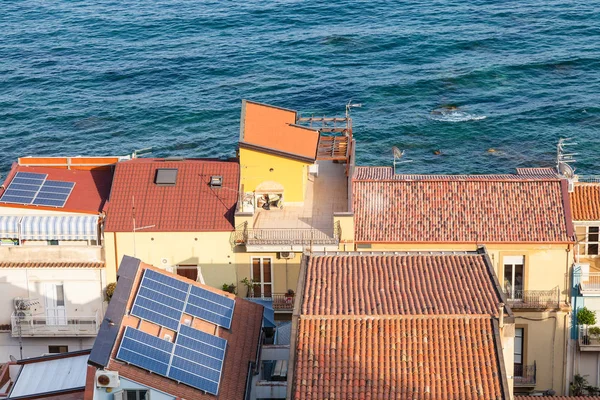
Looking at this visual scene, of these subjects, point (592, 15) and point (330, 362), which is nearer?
point (330, 362)

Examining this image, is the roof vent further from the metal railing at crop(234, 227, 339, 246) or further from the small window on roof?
the metal railing at crop(234, 227, 339, 246)

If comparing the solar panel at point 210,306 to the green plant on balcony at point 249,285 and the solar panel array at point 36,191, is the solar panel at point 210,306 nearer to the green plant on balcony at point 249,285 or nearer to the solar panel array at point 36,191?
the green plant on balcony at point 249,285

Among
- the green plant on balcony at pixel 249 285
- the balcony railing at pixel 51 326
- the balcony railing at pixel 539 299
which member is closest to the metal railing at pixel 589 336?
the balcony railing at pixel 539 299

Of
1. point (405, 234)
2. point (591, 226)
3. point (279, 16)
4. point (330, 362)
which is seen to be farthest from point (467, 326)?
point (279, 16)

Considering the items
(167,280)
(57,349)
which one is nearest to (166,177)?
(57,349)

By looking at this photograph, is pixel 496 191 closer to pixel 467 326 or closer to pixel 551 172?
pixel 551 172

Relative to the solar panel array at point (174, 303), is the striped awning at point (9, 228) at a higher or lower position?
higher
